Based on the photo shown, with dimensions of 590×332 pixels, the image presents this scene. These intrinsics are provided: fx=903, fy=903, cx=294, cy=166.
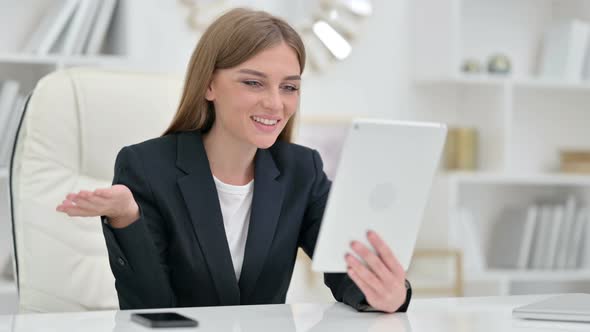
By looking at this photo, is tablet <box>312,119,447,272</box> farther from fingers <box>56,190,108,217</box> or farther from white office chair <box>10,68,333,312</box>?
white office chair <box>10,68,333,312</box>

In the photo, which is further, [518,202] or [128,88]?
[518,202]

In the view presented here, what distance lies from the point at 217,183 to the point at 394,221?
63 cm

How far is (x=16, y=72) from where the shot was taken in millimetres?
3314

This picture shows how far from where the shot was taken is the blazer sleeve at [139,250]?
60.8 inches

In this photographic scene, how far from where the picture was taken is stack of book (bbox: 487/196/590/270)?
383 cm

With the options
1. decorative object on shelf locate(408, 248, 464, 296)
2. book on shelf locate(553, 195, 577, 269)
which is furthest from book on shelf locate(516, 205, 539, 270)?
decorative object on shelf locate(408, 248, 464, 296)

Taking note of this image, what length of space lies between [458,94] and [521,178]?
0.48m

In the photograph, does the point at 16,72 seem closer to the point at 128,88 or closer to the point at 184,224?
the point at 128,88

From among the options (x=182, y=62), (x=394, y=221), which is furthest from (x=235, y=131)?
(x=182, y=62)

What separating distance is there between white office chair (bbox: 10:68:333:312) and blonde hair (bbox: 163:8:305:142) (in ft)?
0.86

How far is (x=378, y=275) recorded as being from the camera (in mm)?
1374

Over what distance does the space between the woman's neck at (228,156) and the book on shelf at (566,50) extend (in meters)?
2.39

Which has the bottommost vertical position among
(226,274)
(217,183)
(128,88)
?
(226,274)

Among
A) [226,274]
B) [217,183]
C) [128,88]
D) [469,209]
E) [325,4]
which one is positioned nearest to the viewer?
[226,274]
